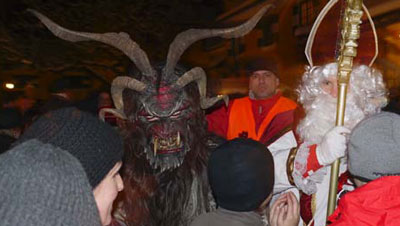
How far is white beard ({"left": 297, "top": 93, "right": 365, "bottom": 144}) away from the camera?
2.87 meters

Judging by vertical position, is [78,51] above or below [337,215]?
above

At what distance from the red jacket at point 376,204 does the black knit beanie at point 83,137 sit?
2.89 feet

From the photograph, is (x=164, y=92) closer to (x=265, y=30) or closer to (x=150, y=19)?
(x=265, y=30)

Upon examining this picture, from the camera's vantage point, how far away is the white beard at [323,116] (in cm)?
287

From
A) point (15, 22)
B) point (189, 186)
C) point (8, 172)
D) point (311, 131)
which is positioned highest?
point (15, 22)

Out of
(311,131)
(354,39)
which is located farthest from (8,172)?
(311,131)

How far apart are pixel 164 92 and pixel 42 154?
229cm

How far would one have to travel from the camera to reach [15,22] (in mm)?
9141

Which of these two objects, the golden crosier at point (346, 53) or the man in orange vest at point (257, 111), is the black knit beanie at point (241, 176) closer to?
the golden crosier at point (346, 53)

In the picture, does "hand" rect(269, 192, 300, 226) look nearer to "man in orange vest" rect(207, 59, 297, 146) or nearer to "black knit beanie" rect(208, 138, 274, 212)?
"black knit beanie" rect(208, 138, 274, 212)

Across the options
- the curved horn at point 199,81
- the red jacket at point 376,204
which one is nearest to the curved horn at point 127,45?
the curved horn at point 199,81

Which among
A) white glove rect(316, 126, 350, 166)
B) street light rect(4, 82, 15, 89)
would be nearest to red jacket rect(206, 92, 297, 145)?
white glove rect(316, 126, 350, 166)

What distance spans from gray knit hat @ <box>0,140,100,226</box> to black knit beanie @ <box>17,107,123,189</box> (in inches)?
10.8

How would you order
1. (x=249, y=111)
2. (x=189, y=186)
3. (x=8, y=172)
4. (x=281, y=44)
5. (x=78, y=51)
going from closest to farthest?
(x=8, y=172) → (x=189, y=186) → (x=249, y=111) → (x=281, y=44) → (x=78, y=51)
